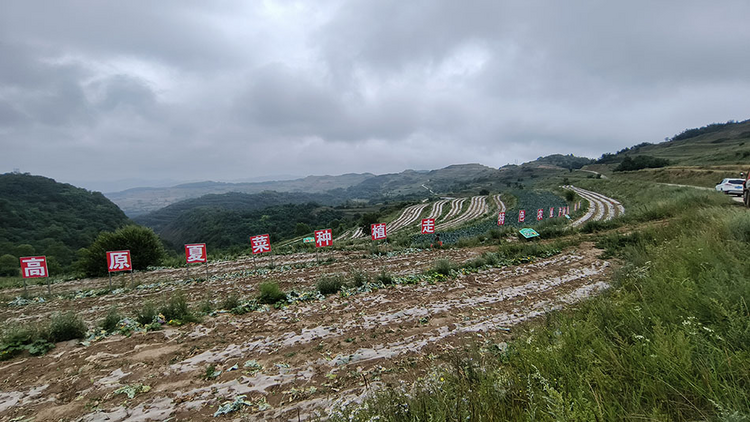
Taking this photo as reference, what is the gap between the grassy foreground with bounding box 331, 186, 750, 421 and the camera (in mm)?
2377

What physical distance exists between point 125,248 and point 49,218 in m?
94.7

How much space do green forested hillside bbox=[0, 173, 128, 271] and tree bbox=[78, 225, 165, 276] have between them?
18.6 metres

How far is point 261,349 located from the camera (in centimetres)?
609

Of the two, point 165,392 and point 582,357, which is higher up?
point 582,357

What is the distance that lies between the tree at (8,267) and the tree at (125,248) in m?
22.7

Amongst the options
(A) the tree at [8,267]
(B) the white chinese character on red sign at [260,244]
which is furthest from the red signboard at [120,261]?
(A) the tree at [8,267]

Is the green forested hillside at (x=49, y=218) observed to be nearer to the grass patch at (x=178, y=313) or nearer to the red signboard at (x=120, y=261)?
the red signboard at (x=120, y=261)

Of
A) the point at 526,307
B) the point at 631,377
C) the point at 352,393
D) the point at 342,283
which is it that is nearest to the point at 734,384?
the point at 631,377

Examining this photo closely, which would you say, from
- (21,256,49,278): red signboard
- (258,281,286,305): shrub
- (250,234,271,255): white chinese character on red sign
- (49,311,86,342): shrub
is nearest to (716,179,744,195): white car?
(258,281,286,305): shrub

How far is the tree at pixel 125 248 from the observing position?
59.5ft

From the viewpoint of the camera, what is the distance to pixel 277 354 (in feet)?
19.2

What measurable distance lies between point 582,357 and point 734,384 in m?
1.10

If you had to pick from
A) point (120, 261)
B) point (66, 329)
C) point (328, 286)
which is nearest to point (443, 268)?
point (328, 286)

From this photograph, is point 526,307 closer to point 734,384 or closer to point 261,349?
point 734,384
